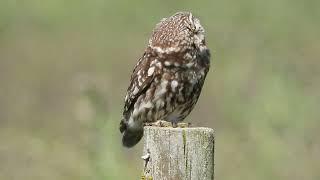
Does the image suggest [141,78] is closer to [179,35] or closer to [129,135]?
[179,35]

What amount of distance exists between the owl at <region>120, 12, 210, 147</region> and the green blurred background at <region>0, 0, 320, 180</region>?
29cm

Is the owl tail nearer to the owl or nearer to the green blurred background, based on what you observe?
the green blurred background

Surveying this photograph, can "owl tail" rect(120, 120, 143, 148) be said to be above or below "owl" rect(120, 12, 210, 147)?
below

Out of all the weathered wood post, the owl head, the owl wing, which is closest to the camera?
the weathered wood post

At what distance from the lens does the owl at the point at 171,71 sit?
8.72 metres

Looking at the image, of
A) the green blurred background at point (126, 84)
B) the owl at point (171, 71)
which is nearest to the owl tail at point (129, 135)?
the green blurred background at point (126, 84)

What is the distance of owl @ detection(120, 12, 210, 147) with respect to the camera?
8719mm

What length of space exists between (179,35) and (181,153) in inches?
89.0

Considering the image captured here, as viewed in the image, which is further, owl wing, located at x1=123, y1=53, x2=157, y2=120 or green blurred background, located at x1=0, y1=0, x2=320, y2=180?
green blurred background, located at x1=0, y1=0, x2=320, y2=180

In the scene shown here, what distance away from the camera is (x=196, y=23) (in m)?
8.67

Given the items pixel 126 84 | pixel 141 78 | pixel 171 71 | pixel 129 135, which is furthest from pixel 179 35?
pixel 126 84

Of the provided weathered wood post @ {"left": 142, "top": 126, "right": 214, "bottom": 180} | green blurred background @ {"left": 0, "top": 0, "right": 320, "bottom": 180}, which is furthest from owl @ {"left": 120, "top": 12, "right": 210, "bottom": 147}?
weathered wood post @ {"left": 142, "top": 126, "right": 214, "bottom": 180}

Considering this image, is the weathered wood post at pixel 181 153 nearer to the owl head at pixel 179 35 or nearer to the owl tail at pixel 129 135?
the owl head at pixel 179 35
